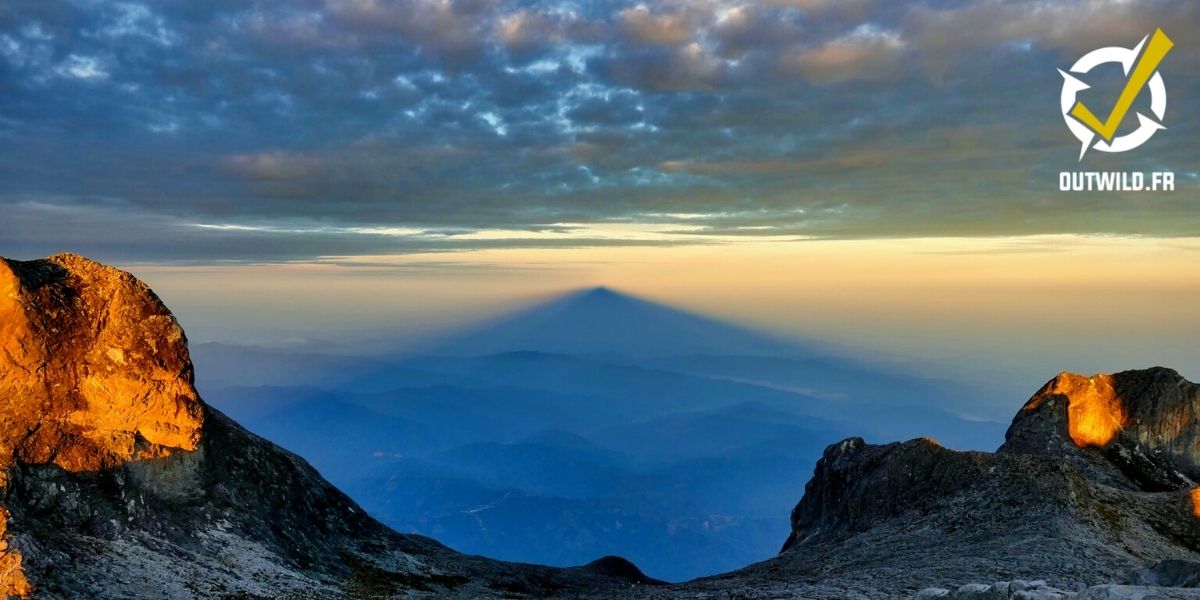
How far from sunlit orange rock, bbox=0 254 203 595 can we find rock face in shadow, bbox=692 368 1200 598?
64.1 m

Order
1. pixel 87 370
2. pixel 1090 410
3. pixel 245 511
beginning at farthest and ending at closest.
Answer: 1. pixel 1090 410
2. pixel 245 511
3. pixel 87 370

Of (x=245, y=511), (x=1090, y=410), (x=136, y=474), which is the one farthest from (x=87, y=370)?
(x=1090, y=410)

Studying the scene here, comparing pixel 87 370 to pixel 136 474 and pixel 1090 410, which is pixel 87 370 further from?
pixel 1090 410

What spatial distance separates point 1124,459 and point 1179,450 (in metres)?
12.4

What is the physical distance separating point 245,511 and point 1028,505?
81.1m

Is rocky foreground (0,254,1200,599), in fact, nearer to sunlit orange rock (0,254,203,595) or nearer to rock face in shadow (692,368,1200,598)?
sunlit orange rock (0,254,203,595)

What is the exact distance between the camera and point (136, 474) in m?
67.1

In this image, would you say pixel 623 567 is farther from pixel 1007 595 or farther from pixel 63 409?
pixel 1007 595

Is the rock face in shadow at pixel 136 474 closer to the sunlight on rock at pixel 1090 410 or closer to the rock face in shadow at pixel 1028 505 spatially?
the rock face in shadow at pixel 1028 505

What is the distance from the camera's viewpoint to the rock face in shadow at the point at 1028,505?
58.8 meters

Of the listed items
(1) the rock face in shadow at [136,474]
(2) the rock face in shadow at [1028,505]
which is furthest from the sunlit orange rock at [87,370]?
(2) the rock face in shadow at [1028,505]

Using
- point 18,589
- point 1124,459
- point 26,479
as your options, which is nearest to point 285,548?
point 26,479

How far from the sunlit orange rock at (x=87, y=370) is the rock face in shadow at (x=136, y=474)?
0.13m

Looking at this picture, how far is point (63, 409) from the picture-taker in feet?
223
